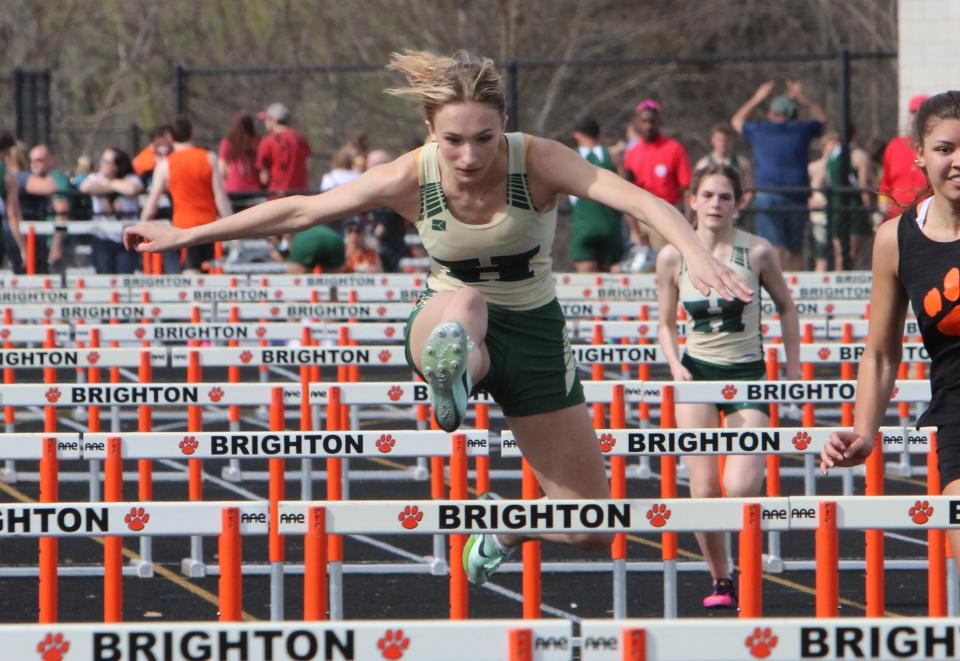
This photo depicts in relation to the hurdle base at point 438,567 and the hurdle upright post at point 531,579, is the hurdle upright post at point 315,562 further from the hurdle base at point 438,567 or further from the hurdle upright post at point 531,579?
the hurdle base at point 438,567

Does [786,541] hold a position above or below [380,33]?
below

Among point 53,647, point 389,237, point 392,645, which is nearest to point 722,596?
point 392,645

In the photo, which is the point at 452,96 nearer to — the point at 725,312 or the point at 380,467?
the point at 725,312

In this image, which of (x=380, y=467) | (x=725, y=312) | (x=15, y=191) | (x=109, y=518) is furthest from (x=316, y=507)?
(x=15, y=191)

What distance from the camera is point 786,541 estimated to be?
31.2 ft

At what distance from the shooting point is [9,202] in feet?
52.7

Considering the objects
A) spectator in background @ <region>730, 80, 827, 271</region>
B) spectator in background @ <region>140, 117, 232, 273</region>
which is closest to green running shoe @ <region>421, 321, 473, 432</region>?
spectator in background @ <region>140, 117, 232, 273</region>

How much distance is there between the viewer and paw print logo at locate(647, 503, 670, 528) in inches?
194

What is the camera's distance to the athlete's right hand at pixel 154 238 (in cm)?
528

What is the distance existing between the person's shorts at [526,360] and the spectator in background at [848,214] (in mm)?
13532

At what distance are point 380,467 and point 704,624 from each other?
335 inches

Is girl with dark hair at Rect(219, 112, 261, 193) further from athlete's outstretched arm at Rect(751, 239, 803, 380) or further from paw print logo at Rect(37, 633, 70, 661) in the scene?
paw print logo at Rect(37, 633, 70, 661)

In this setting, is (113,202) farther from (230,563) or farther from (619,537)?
(230,563)

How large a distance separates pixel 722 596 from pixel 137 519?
3197 mm
